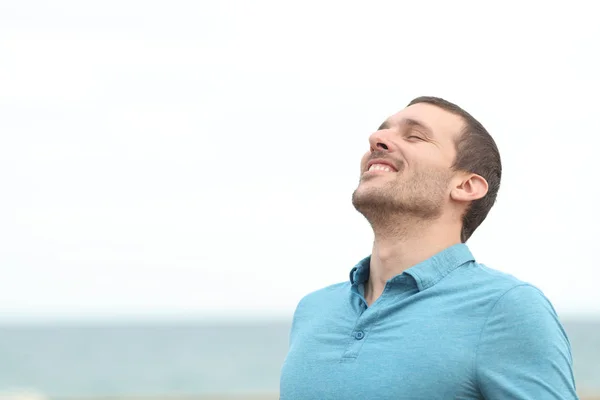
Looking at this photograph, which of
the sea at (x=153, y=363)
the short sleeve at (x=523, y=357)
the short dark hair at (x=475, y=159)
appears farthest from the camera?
the sea at (x=153, y=363)

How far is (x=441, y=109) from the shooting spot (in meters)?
3.25

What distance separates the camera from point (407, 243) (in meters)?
3.09

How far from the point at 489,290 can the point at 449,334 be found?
190 millimetres

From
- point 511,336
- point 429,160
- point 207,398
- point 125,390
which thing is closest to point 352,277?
point 429,160

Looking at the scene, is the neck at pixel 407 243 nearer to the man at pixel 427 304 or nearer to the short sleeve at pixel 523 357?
the man at pixel 427 304

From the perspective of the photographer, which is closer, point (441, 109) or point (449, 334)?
point (449, 334)

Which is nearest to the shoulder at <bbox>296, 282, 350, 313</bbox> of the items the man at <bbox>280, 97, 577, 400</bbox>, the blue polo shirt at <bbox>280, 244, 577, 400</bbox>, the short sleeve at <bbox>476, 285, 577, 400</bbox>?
the man at <bbox>280, 97, 577, 400</bbox>

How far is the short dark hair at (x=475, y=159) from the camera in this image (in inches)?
125

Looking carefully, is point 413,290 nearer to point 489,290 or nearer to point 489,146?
point 489,290

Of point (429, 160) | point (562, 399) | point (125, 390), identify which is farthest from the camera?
point (125, 390)

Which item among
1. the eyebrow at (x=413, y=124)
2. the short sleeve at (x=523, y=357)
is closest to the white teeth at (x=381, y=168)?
the eyebrow at (x=413, y=124)

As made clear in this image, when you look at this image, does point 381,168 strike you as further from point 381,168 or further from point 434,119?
point 434,119

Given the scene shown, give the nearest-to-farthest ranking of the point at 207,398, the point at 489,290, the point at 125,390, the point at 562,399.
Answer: the point at 562,399 → the point at 489,290 → the point at 207,398 → the point at 125,390

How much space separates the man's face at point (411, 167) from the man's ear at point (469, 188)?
0.03 meters
